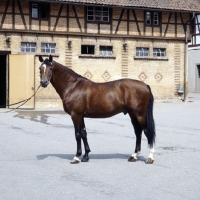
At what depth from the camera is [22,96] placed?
26.3m

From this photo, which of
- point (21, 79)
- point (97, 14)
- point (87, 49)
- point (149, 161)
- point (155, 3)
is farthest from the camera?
point (155, 3)

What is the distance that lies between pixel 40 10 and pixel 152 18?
6.92 m

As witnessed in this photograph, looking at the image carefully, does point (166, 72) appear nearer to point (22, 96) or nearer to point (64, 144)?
point (22, 96)

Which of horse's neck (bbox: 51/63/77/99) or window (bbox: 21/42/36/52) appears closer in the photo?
horse's neck (bbox: 51/63/77/99)

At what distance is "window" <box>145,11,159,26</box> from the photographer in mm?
29438

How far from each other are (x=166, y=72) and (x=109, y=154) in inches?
811

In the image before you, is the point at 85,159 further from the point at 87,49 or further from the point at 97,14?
the point at 97,14

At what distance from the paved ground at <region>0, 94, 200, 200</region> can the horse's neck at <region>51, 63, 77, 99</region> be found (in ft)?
4.46

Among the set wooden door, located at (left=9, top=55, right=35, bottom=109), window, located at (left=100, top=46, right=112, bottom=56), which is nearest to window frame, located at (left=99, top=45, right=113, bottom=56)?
window, located at (left=100, top=46, right=112, bottom=56)

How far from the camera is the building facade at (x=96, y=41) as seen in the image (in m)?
26.4

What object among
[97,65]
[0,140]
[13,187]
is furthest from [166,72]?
[13,187]

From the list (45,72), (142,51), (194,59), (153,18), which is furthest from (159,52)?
(45,72)

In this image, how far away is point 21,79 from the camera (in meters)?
26.3

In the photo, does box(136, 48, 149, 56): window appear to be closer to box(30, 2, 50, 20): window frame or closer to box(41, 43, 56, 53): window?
box(41, 43, 56, 53): window
